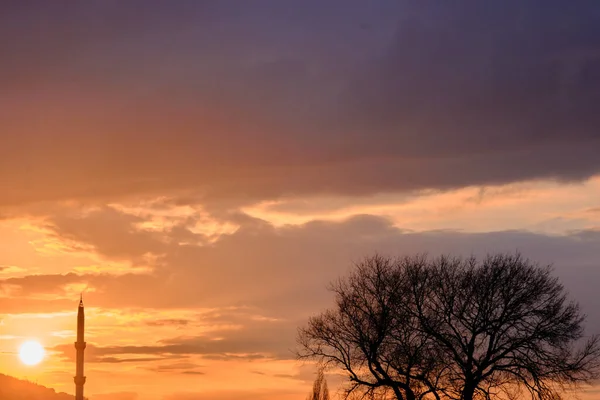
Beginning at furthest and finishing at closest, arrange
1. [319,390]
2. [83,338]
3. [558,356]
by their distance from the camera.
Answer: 1. [83,338]
2. [319,390]
3. [558,356]

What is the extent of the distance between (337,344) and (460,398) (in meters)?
8.83

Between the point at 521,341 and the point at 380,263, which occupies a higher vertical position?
the point at 380,263

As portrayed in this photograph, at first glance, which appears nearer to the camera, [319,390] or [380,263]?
[380,263]

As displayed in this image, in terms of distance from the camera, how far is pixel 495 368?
60500mm

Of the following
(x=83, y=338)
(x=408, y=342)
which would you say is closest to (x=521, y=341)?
(x=408, y=342)

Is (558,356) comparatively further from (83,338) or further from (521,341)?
(83,338)

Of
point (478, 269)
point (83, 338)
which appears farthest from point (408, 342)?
point (83, 338)

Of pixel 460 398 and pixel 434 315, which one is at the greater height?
pixel 434 315

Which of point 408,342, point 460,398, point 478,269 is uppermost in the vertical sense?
point 478,269

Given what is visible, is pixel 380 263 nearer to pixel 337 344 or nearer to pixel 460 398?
pixel 337 344

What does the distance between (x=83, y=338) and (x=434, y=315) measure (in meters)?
59.7

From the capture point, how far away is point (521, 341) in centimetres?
6034

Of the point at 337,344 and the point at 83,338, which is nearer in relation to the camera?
the point at 337,344

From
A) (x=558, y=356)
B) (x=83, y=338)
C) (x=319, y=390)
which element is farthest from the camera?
(x=83, y=338)
